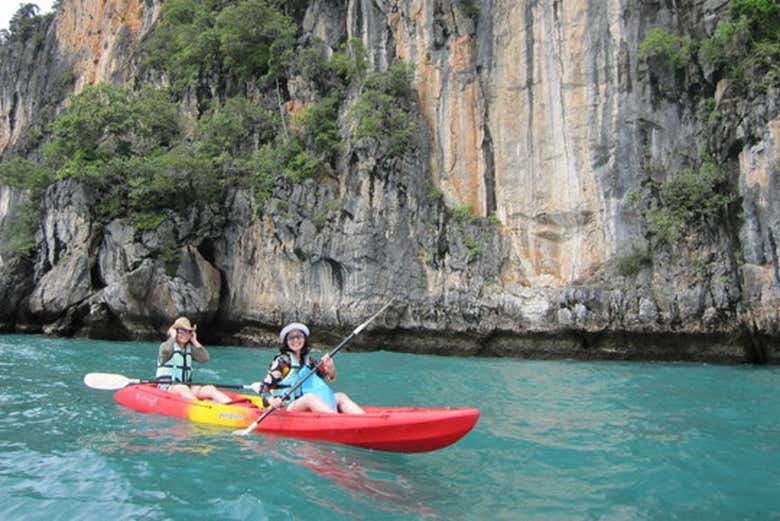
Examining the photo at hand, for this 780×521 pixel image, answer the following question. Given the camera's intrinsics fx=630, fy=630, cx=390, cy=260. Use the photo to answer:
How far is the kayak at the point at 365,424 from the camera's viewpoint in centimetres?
582

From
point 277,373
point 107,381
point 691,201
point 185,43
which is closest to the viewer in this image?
point 277,373

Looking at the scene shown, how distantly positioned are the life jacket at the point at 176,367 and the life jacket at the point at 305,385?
2.34 metres

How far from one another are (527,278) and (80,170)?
634 inches

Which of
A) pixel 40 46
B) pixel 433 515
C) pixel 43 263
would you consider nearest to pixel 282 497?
pixel 433 515

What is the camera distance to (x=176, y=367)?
9062 mm

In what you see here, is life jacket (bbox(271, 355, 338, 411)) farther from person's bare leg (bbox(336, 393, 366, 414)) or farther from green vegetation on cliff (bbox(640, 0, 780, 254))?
green vegetation on cliff (bbox(640, 0, 780, 254))

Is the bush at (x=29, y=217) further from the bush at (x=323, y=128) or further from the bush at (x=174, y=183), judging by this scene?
the bush at (x=323, y=128)

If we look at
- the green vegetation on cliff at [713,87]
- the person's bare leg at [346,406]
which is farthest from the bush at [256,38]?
the person's bare leg at [346,406]

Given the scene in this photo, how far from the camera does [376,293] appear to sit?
64.2ft

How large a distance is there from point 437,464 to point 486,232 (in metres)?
14.2

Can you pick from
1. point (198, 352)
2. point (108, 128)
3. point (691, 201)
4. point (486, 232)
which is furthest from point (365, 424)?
point (108, 128)

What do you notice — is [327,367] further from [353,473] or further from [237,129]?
[237,129]

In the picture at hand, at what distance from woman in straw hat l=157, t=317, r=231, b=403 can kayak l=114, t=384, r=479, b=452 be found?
958 millimetres

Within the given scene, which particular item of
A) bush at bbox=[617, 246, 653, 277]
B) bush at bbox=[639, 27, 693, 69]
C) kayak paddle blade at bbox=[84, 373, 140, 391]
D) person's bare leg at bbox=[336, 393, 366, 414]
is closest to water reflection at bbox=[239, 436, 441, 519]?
person's bare leg at bbox=[336, 393, 366, 414]
